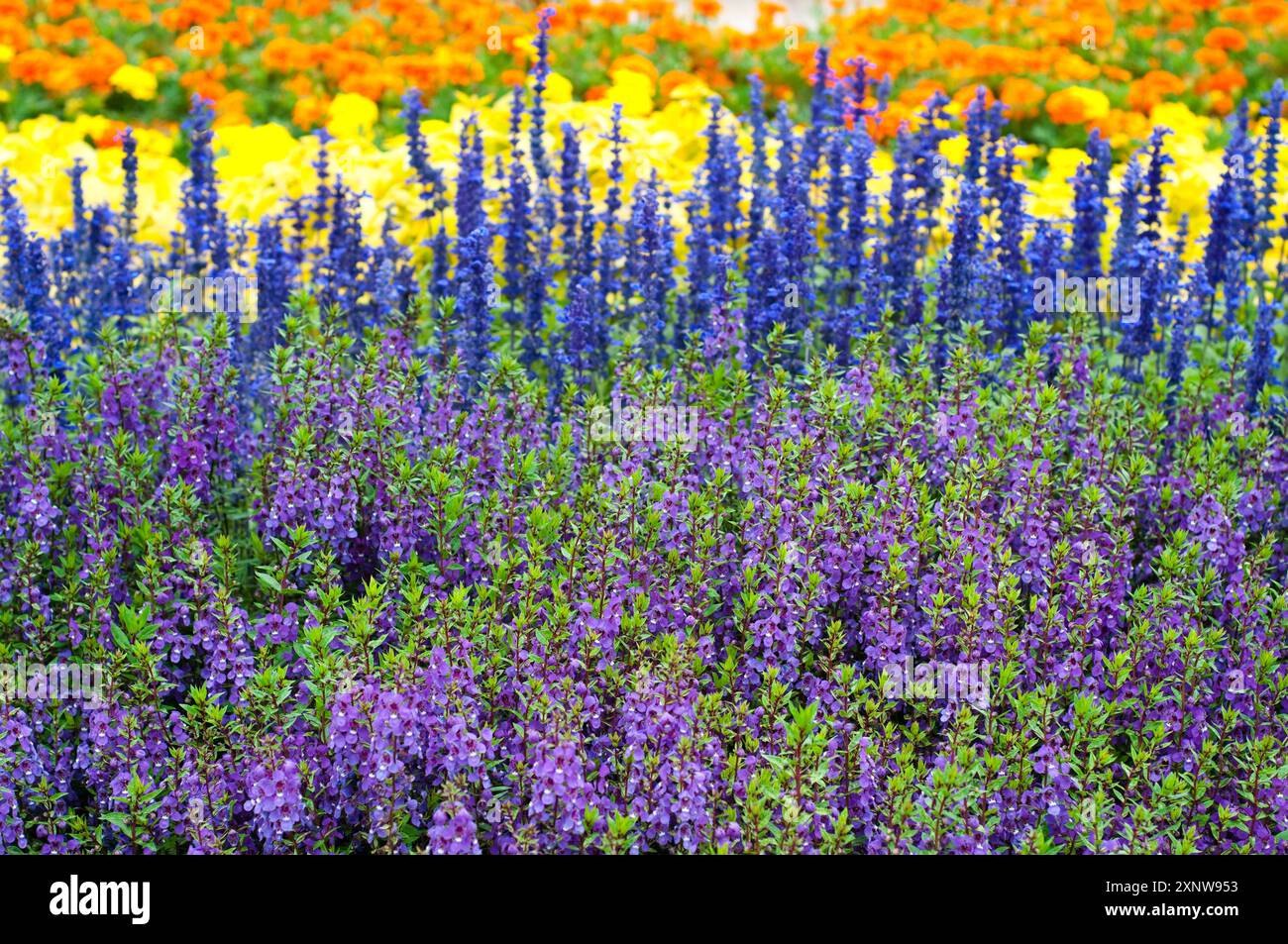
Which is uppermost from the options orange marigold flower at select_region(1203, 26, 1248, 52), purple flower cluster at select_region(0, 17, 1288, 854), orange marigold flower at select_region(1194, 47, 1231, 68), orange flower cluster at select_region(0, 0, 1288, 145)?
orange marigold flower at select_region(1203, 26, 1248, 52)

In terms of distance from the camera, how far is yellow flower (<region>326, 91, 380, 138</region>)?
9.21 metres

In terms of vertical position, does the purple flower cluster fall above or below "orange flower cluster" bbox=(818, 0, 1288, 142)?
below

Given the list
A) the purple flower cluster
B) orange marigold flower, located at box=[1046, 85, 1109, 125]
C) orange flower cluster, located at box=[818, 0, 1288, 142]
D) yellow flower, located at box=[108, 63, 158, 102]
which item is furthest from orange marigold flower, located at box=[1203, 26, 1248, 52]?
yellow flower, located at box=[108, 63, 158, 102]

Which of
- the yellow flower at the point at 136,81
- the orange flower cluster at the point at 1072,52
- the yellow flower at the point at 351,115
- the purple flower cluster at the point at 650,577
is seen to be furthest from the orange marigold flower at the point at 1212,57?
the yellow flower at the point at 136,81

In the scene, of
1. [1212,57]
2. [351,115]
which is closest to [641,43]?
[351,115]

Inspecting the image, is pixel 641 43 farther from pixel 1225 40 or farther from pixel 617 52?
pixel 1225 40

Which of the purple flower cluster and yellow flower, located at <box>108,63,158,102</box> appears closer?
the purple flower cluster

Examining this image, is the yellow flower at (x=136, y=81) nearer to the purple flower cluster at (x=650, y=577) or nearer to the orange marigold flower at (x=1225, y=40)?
the purple flower cluster at (x=650, y=577)

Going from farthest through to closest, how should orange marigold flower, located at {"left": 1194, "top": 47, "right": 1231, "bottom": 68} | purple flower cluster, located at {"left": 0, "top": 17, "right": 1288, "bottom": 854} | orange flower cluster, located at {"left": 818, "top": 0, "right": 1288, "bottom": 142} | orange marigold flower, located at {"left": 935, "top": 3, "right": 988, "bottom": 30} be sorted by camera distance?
orange marigold flower, located at {"left": 935, "top": 3, "right": 988, "bottom": 30} < orange marigold flower, located at {"left": 1194, "top": 47, "right": 1231, "bottom": 68} < orange flower cluster, located at {"left": 818, "top": 0, "right": 1288, "bottom": 142} < purple flower cluster, located at {"left": 0, "top": 17, "right": 1288, "bottom": 854}

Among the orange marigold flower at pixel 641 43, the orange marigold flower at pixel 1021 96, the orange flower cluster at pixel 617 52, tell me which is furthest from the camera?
the orange marigold flower at pixel 641 43

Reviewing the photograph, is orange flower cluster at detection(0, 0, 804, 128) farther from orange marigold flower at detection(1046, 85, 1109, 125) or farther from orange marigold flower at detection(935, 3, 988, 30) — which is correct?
orange marigold flower at detection(1046, 85, 1109, 125)

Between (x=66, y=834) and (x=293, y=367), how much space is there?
1590mm

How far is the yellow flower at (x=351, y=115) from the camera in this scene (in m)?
9.21

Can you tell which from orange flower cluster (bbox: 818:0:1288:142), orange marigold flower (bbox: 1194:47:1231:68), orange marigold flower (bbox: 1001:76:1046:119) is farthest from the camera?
orange marigold flower (bbox: 1194:47:1231:68)
